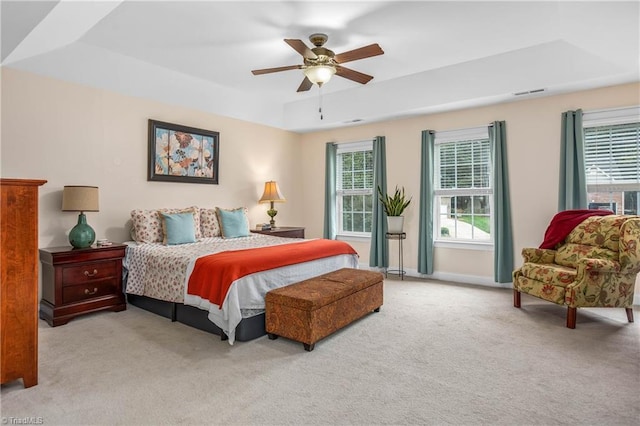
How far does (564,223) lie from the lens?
3984 mm

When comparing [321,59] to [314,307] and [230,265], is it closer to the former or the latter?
[230,265]

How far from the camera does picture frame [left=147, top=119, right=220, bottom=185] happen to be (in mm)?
4574

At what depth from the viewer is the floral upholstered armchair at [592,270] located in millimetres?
3168

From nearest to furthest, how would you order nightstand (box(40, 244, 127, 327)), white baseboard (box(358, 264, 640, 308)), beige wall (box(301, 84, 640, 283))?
nightstand (box(40, 244, 127, 327)), beige wall (box(301, 84, 640, 283)), white baseboard (box(358, 264, 640, 308))

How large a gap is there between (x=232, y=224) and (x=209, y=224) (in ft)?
1.01

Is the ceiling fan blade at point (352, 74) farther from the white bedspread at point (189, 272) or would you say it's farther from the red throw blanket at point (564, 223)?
the red throw blanket at point (564, 223)

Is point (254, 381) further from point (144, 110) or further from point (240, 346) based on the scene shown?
point (144, 110)

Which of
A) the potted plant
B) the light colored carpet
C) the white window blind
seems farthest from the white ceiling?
the light colored carpet

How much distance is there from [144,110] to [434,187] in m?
4.22

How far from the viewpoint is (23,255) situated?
2.15m

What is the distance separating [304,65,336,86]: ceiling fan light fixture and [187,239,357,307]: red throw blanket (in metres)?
1.71

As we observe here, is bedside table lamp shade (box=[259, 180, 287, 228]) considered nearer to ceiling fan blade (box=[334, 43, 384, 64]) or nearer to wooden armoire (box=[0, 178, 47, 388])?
ceiling fan blade (box=[334, 43, 384, 64])

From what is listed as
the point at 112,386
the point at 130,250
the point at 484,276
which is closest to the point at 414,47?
the point at 484,276

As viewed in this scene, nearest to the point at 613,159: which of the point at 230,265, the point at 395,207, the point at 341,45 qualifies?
the point at 395,207
